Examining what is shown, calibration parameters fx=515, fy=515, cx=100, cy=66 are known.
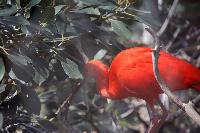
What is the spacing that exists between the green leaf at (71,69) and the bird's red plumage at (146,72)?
413mm

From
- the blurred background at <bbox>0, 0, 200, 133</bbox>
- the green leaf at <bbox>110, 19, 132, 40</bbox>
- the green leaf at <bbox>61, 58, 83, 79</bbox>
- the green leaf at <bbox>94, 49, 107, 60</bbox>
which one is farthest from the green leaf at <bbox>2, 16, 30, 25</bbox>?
the green leaf at <bbox>94, 49, 107, 60</bbox>

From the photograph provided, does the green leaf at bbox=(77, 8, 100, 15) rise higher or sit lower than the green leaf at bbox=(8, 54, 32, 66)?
higher

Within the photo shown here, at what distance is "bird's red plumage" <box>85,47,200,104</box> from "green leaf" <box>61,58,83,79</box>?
Answer: 1.35 ft

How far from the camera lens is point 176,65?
277 centimetres

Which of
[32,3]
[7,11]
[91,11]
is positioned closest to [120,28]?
[91,11]

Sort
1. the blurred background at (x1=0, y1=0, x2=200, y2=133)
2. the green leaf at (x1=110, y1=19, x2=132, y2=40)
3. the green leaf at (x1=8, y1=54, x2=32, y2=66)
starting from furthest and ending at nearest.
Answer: the green leaf at (x1=110, y1=19, x2=132, y2=40) < the blurred background at (x1=0, y1=0, x2=200, y2=133) < the green leaf at (x1=8, y1=54, x2=32, y2=66)

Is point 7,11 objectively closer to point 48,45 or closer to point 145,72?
point 48,45

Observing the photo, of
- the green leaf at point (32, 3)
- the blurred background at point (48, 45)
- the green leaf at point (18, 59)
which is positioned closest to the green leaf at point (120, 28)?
the blurred background at point (48, 45)

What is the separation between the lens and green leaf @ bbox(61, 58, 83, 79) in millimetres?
2250

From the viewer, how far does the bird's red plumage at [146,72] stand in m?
2.77

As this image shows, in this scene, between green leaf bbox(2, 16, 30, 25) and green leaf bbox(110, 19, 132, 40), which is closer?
green leaf bbox(2, 16, 30, 25)

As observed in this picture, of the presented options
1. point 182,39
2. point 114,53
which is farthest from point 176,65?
point 182,39

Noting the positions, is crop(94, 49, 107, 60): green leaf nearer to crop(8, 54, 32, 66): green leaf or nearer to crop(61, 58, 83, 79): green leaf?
crop(61, 58, 83, 79): green leaf

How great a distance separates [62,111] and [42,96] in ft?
1.03
